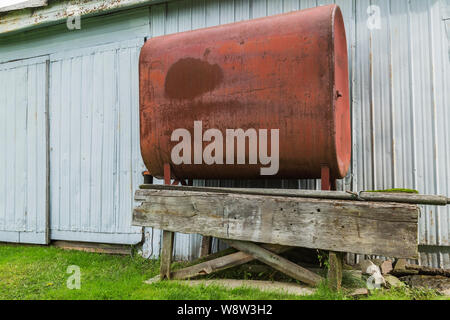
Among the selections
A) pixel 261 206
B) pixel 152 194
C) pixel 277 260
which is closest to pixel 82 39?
pixel 152 194

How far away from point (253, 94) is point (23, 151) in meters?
4.72

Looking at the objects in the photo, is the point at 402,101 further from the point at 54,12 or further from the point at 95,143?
the point at 54,12

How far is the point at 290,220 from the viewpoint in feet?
10.5

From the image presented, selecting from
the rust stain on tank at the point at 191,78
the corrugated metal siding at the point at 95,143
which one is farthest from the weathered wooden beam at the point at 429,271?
the corrugated metal siding at the point at 95,143

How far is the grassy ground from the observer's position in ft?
10.5

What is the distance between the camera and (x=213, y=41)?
3.77 m

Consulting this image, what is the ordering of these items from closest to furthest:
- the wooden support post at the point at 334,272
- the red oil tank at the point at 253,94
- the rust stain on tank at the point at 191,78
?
the wooden support post at the point at 334,272
the red oil tank at the point at 253,94
the rust stain on tank at the point at 191,78

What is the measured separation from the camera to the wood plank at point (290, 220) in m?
2.87

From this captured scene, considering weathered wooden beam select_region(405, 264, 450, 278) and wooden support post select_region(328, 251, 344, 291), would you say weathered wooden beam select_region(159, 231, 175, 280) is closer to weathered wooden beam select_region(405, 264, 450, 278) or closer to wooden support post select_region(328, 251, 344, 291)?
wooden support post select_region(328, 251, 344, 291)

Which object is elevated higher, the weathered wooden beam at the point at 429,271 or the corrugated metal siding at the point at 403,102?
the corrugated metal siding at the point at 403,102

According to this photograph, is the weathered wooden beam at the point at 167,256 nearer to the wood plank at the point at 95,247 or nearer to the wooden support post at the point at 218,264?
the wooden support post at the point at 218,264

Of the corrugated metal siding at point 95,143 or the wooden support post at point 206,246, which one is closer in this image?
the wooden support post at point 206,246

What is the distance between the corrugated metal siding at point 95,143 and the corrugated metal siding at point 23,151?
0.81 ft

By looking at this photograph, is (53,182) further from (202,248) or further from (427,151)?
(427,151)
